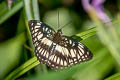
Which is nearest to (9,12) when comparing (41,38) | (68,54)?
(41,38)

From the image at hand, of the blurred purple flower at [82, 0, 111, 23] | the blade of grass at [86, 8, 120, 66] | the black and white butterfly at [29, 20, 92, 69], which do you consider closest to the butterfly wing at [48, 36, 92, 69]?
the black and white butterfly at [29, 20, 92, 69]

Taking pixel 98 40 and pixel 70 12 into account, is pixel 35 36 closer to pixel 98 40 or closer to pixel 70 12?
pixel 98 40

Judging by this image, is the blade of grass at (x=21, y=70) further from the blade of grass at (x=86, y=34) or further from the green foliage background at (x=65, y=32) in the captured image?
the blade of grass at (x=86, y=34)

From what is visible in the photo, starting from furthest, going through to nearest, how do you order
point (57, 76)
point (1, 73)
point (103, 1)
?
point (103, 1) < point (1, 73) < point (57, 76)

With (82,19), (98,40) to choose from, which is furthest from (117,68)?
(82,19)

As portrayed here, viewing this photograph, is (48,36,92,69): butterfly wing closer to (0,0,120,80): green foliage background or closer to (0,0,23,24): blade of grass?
(0,0,120,80): green foliage background

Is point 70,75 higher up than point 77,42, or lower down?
lower down

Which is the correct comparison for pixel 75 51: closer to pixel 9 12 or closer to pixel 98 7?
pixel 9 12
